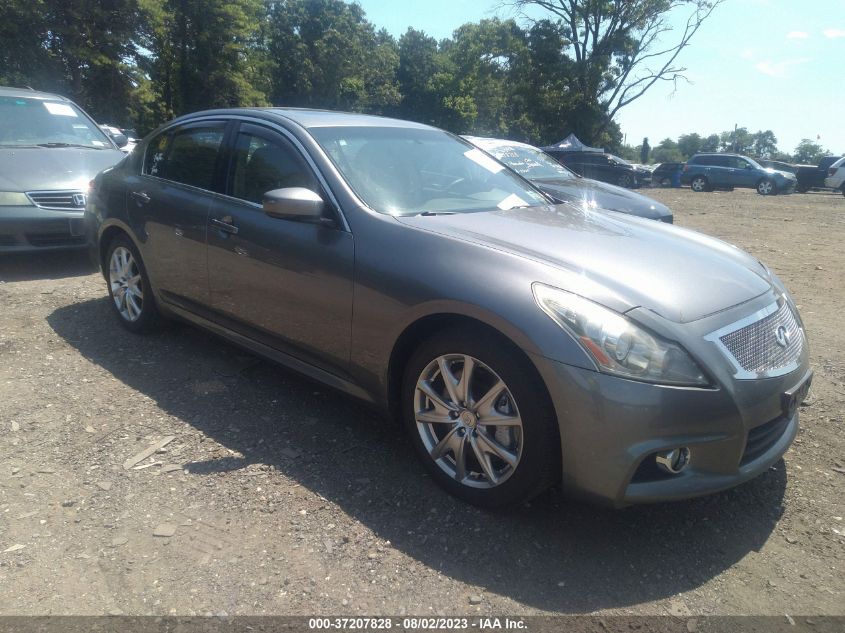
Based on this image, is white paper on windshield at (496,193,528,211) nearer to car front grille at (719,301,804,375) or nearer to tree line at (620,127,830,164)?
Answer: car front grille at (719,301,804,375)

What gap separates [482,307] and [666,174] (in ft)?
110

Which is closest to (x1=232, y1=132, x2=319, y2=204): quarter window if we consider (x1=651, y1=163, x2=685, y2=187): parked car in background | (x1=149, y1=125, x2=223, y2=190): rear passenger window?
(x1=149, y1=125, x2=223, y2=190): rear passenger window

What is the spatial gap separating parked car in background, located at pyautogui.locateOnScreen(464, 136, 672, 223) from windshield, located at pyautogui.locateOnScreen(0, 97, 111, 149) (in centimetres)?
453

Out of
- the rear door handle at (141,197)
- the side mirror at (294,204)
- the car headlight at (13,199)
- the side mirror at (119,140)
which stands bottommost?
the car headlight at (13,199)

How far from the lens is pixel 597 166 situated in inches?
965

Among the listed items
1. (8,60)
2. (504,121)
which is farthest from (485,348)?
(504,121)

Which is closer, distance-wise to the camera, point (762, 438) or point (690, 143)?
point (762, 438)

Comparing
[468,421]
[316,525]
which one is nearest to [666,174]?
[468,421]

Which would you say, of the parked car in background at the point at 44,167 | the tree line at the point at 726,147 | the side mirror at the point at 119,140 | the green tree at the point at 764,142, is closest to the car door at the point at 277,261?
the parked car in background at the point at 44,167

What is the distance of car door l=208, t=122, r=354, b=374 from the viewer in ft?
10.4

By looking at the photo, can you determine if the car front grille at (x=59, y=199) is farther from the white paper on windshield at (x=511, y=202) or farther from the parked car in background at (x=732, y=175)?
the parked car in background at (x=732, y=175)

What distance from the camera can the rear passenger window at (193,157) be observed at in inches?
160

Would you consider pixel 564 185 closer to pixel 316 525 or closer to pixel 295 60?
pixel 316 525

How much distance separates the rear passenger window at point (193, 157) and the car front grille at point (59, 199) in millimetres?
2507
